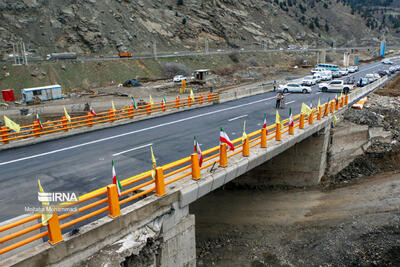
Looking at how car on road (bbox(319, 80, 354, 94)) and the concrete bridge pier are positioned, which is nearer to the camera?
the concrete bridge pier

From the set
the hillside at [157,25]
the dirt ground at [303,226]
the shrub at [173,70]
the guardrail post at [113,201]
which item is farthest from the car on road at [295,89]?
the hillside at [157,25]

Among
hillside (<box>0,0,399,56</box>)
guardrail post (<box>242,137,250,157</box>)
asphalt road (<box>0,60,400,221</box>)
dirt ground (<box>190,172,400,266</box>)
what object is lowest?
dirt ground (<box>190,172,400,266</box>)

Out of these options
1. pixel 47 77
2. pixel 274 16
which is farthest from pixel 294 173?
pixel 274 16

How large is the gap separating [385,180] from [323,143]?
6.00 meters

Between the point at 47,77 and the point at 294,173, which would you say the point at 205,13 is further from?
the point at 294,173

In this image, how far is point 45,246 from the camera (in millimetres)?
6676

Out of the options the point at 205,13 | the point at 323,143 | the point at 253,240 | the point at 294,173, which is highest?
the point at 205,13

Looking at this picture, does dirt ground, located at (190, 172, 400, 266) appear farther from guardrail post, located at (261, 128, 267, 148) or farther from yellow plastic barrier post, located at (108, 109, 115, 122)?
yellow plastic barrier post, located at (108, 109, 115, 122)

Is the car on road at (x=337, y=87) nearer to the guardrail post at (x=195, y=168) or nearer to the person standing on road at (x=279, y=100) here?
the person standing on road at (x=279, y=100)

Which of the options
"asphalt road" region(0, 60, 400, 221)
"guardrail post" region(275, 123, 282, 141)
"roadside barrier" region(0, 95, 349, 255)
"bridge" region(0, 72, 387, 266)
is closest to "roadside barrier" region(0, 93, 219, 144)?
"asphalt road" region(0, 60, 400, 221)

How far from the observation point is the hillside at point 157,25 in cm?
6744

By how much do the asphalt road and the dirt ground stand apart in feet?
17.9

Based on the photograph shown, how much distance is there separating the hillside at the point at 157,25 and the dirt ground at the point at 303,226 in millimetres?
61779

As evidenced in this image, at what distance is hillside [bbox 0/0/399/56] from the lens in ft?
221
